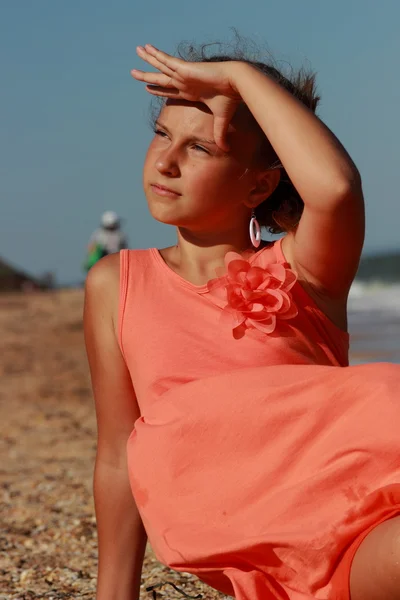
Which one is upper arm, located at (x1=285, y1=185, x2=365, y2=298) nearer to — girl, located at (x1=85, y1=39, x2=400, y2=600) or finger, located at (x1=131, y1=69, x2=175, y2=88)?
girl, located at (x1=85, y1=39, x2=400, y2=600)

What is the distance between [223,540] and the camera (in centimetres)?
207

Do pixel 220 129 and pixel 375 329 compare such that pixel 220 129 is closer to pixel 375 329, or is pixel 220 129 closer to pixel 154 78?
pixel 154 78

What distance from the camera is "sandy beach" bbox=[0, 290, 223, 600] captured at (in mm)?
3154

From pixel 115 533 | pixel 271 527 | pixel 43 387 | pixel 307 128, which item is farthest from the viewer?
pixel 43 387

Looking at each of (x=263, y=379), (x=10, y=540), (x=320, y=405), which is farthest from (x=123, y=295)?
(x=10, y=540)

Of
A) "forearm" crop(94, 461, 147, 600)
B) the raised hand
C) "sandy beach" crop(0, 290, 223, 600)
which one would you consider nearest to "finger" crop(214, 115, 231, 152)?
the raised hand

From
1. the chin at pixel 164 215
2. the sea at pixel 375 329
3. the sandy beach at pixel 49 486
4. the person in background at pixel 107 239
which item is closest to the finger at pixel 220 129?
the chin at pixel 164 215

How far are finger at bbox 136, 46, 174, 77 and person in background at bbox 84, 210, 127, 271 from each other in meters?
11.0

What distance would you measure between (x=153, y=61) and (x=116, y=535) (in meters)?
1.29

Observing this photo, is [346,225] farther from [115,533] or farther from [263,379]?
[115,533]

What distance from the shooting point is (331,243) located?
2225 mm

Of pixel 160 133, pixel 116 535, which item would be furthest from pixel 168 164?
pixel 116 535

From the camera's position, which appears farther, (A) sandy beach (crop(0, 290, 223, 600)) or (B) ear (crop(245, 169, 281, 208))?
(A) sandy beach (crop(0, 290, 223, 600))

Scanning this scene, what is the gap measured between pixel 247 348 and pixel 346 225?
1.24ft
